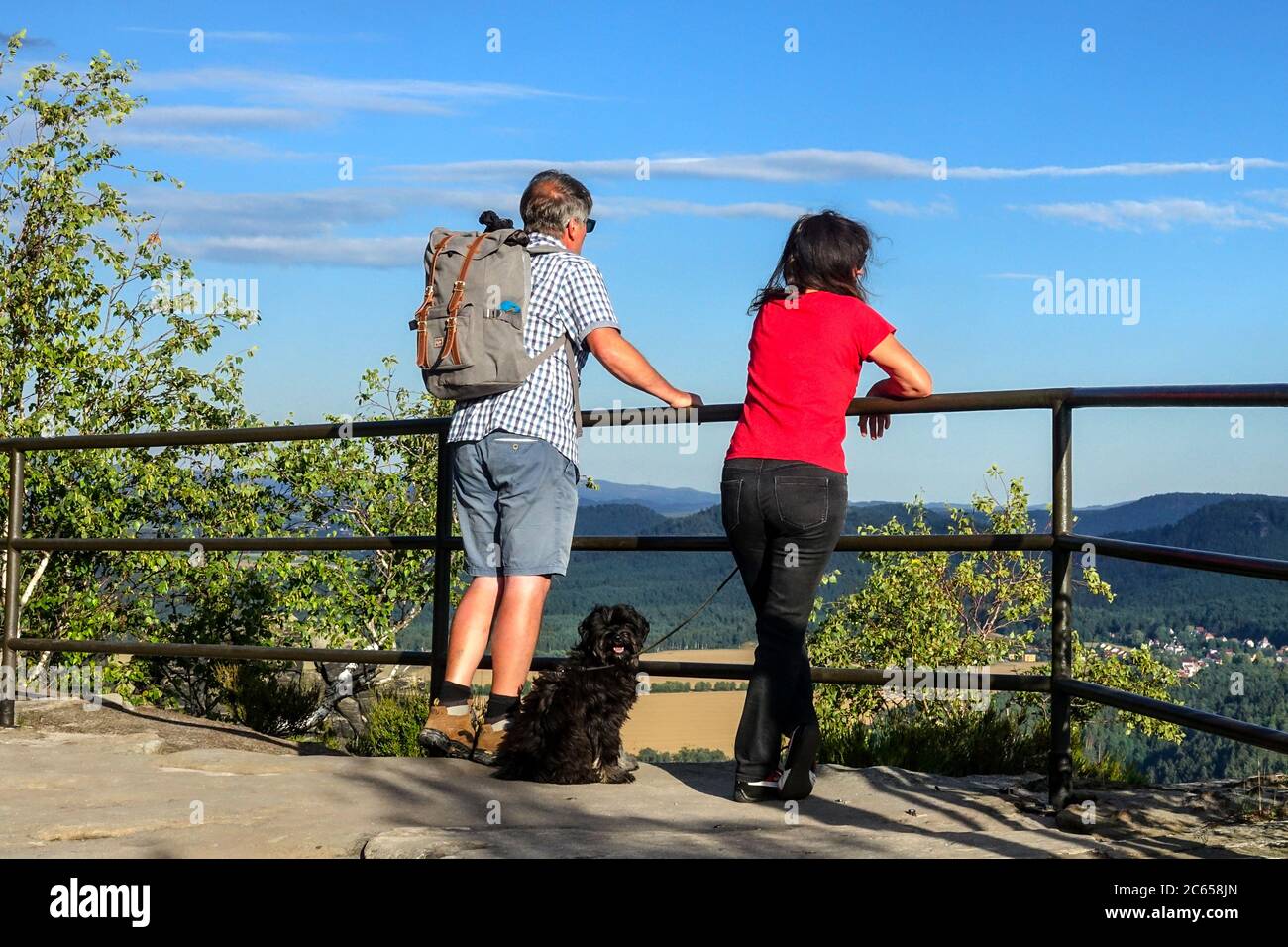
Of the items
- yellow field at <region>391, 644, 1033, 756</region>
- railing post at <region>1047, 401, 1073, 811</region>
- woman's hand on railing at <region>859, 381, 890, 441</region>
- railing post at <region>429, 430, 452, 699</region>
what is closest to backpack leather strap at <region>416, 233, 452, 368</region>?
railing post at <region>429, 430, 452, 699</region>

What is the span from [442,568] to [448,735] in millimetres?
730

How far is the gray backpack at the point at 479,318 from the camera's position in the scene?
4.74 meters

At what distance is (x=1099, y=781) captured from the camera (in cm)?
498

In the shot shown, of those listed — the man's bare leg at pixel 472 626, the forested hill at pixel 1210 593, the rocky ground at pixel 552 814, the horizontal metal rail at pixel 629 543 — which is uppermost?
the horizontal metal rail at pixel 629 543

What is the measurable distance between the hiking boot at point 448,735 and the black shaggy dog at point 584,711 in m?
0.19

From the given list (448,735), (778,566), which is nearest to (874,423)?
(778,566)

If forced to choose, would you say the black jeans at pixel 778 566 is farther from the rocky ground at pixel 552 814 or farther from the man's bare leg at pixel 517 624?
the man's bare leg at pixel 517 624

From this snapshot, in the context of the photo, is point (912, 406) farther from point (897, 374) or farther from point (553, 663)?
point (553, 663)

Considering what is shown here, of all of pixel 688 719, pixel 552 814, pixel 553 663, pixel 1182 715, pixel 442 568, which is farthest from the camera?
pixel 688 719

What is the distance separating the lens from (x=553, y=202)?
490 centimetres

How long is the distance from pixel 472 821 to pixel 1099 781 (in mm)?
2233

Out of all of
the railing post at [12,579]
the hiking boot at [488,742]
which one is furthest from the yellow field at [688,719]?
the hiking boot at [488,742]

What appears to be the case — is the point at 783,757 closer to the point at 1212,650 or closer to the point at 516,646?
the point at 516,646

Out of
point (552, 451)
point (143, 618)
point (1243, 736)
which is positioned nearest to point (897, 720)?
point (552, 451)
